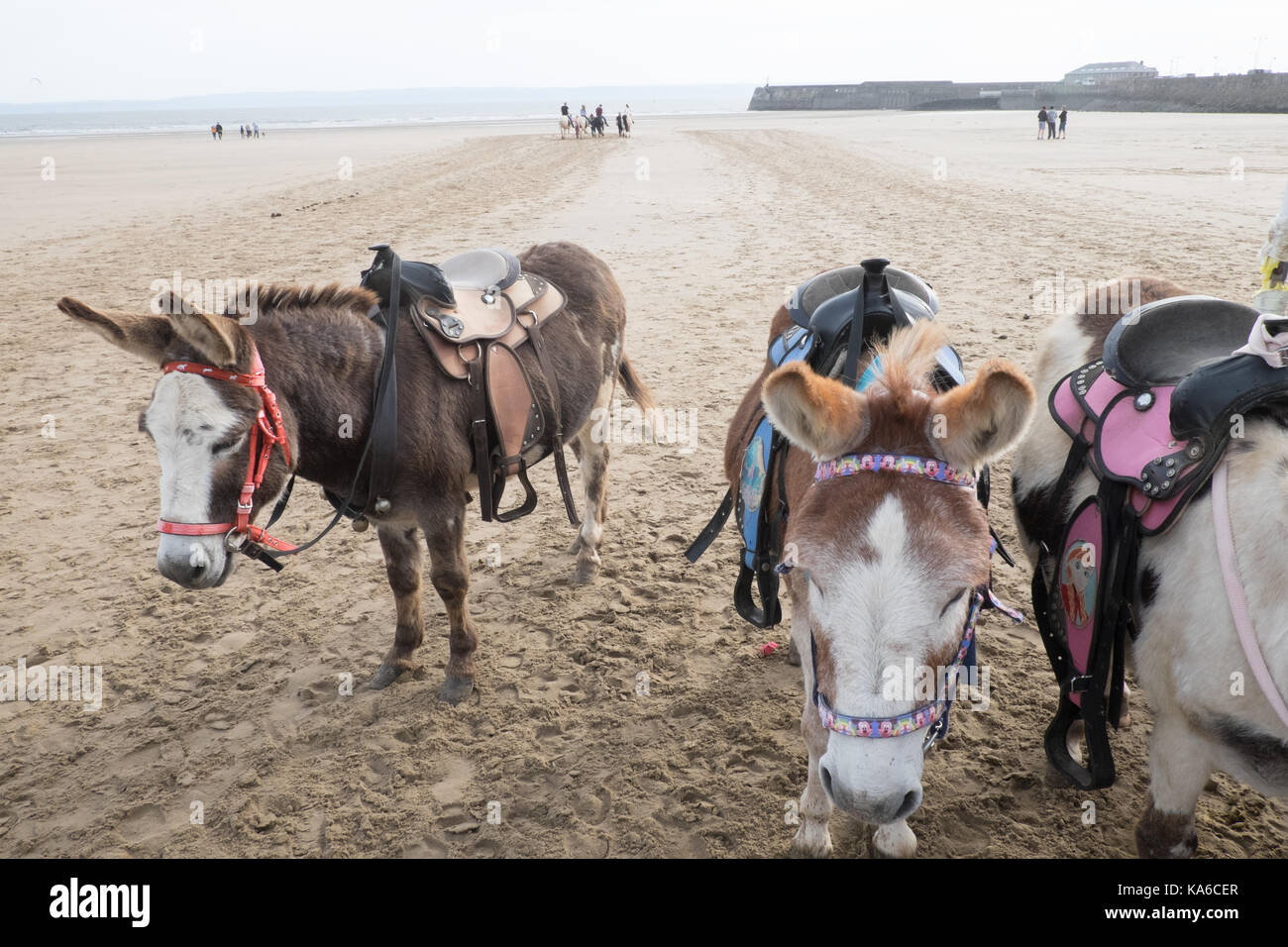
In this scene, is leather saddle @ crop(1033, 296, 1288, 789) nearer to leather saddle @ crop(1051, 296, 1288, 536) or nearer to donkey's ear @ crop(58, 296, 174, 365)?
leather saddle @ crop(1051, 296, 1288, 536)

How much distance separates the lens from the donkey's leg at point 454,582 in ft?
10.5

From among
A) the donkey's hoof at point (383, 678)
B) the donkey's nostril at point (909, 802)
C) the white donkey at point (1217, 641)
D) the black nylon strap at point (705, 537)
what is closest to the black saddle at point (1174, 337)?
the white donkey at point (1217, 641)

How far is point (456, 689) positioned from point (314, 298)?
1927 millimetres

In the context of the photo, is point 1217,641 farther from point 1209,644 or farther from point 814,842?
point 814,842

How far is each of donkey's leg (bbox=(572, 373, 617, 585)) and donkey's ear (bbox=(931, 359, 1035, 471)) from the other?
9.99 ft

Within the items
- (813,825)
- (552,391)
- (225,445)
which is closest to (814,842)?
(813,825)

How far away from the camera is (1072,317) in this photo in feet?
10.6

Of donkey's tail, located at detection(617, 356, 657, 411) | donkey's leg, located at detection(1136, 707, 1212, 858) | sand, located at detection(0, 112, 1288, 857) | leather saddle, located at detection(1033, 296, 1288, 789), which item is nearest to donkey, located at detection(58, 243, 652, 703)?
sand, located at detection(0, 112, 1288, 857)

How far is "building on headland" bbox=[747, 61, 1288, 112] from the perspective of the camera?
46312mm

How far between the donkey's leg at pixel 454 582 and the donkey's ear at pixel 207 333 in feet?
3.46
